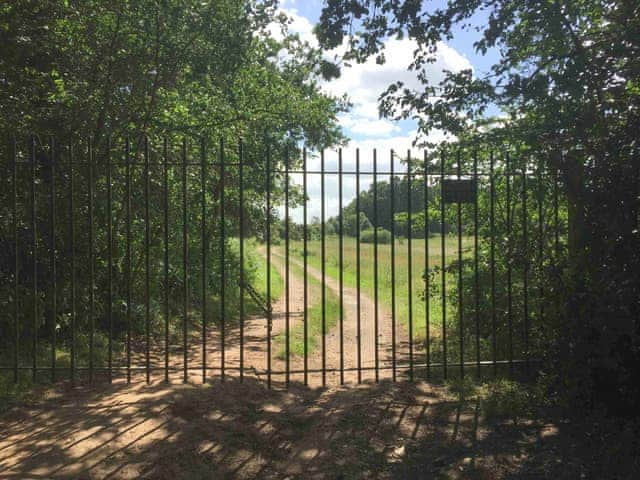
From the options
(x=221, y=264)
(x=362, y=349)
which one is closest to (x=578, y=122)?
(x=221, y=264)

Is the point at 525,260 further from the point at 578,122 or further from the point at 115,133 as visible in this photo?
the point at 115,133

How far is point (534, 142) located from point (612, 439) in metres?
3.21

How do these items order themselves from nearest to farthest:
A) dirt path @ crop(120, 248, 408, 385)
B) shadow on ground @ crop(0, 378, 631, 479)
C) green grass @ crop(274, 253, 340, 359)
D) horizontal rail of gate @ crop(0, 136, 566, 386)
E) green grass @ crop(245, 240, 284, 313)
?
1. shadow on ground @ crop(0, 378, 631, 479)
2. horizontal rail of gate @ crop(0, 136, 566, 386)
3. dirt path @ crop(120, 248, 408, 385)
4. green grass @ crop(274, 253, 340, 359)
5. green grass @ crop(245, 240, 284, 313)

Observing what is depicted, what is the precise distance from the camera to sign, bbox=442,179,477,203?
5.77 meters

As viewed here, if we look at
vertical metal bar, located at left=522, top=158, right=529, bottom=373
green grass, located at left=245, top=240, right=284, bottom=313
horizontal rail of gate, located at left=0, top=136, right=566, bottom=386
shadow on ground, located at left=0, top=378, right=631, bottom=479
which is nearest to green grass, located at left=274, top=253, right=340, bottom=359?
horizontal rail of gate, located at left=0, top=136, right=566, bottom=386

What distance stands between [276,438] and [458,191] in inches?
124

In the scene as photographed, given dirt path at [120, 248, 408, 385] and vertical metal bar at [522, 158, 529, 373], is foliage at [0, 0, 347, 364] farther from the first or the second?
vertical metal bar at [522, 158, 529, 373]

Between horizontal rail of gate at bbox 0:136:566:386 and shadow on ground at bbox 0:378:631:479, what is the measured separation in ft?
1.28

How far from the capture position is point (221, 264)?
5684mm

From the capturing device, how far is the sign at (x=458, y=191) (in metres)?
5.77

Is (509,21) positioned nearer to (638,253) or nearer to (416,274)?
(638,253)

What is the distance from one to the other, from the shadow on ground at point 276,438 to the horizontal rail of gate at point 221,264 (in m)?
0.39

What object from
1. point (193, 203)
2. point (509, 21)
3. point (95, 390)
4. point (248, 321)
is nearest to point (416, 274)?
point (248, 321)

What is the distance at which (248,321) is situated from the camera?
13.2 m
